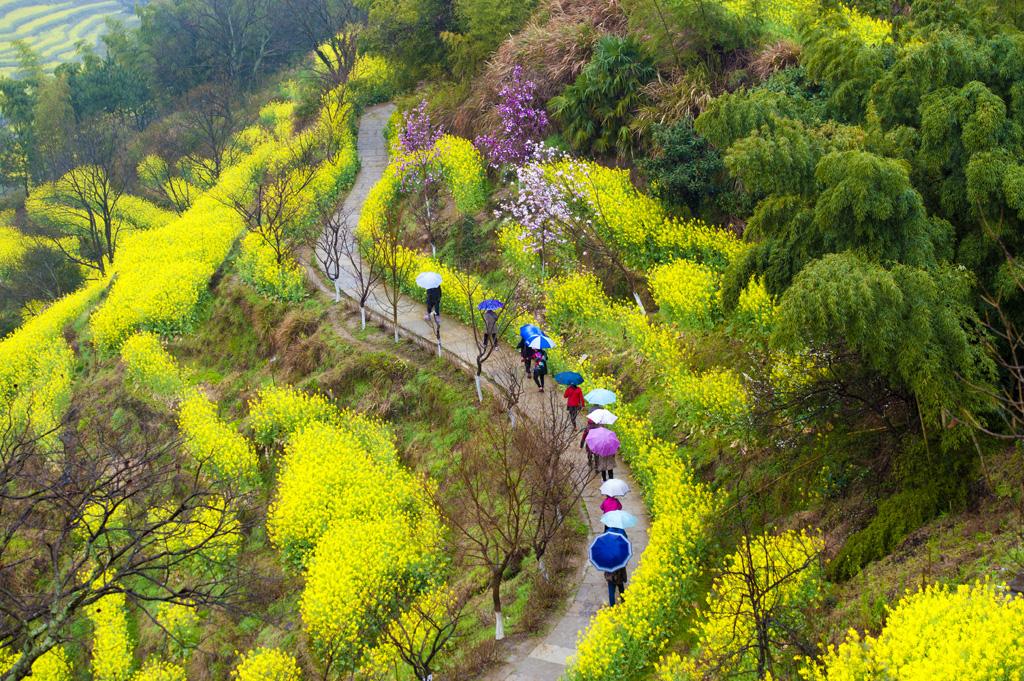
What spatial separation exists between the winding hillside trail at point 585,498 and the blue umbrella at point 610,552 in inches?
23.0

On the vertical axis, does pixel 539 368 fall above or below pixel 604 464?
below

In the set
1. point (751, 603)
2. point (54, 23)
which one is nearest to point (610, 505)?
point (751, 603)

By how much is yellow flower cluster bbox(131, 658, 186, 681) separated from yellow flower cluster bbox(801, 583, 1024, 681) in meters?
12.0

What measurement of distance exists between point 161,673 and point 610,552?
9.14 metres

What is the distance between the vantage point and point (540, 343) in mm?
19172

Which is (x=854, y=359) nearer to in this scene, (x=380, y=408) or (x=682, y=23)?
(x=380, y=408)

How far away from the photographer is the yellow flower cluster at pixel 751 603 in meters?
10.7

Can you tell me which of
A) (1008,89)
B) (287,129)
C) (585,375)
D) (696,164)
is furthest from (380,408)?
(287,129)

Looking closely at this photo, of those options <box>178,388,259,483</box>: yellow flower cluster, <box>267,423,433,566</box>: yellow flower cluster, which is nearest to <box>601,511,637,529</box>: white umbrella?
<box>267,423,433,566</box>: yellow flower cluster

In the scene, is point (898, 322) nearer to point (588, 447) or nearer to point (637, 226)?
point (588, 447)

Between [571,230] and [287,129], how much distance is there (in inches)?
1088

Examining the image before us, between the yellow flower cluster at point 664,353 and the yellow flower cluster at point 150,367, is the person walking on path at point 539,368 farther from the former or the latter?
the yellow flower cluster at point 150,367

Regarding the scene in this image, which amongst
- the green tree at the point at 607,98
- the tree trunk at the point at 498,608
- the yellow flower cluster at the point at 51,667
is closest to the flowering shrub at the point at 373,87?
the green tree at the point at 607,98

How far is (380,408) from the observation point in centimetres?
2262
